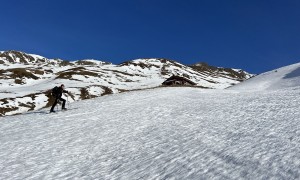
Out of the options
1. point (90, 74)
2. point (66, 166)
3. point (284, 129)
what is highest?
point (90, 74)

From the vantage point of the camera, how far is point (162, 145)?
1686 cm

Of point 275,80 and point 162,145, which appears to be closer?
point 162,145

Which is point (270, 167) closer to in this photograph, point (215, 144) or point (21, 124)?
point (215, 144)

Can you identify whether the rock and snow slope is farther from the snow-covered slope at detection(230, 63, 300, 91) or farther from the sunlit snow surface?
the snow-covered slope at detection(230, 63, 300, 91)

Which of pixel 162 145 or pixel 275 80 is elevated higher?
pixel 275 80

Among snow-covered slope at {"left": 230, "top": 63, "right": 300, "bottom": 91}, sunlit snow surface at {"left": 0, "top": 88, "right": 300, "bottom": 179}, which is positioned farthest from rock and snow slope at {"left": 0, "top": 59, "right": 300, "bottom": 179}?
snow-covered slope at {"left": 230, "top": 63, "right": 300, "bottom": 91}

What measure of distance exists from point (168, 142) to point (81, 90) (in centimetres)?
8400

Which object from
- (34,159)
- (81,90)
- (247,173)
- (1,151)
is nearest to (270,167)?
(247,173)

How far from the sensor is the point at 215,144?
15.6 meters

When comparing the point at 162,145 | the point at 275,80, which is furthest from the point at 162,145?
the point at 275,80

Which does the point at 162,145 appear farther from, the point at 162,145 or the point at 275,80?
the point at 275,80

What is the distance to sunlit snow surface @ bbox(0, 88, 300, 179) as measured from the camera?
484 inches

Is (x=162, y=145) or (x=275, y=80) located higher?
(x=275, y=80)

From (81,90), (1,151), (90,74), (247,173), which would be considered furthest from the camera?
(90,74)
